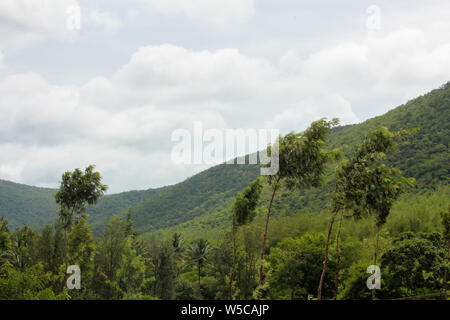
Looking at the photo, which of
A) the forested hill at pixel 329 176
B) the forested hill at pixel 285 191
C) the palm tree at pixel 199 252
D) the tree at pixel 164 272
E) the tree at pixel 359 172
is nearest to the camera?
the tree at pixel 359 172

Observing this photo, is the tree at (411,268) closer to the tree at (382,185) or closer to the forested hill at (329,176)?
the forested hill at (329,176)

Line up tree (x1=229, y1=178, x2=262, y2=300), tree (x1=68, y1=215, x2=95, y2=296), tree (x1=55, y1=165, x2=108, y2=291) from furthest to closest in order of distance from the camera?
tree (x1=68, y1=215, x2=95, y2=296) < tree (x1=55, y1=165, x2=108, y2=291) < tree (x1=229, y1=178, x2=262, y2=300)

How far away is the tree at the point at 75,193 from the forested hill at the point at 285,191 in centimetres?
1637

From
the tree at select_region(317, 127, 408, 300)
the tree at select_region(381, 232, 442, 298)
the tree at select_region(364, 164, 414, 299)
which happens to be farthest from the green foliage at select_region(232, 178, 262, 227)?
the tree at select_region(381, 232, 442, 298)

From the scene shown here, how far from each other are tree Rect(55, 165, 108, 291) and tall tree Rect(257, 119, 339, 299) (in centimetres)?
1394

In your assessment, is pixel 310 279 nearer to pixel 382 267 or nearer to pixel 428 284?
pixel 382 267

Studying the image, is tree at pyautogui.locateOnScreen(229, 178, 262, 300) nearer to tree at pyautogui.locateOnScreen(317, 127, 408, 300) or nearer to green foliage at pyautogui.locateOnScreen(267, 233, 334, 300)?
tree at pyautogui.locateOnScreen(317, 127, 408, 300)

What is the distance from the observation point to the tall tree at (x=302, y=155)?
1761 cm

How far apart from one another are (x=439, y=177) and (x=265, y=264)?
66951mm

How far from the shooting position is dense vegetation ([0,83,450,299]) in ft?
58.6

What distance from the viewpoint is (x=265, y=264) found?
17.5 meters

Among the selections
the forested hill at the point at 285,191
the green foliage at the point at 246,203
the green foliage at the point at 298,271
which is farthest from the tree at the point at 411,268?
the green foliage at the point at 246,203

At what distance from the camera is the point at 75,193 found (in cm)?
2580
